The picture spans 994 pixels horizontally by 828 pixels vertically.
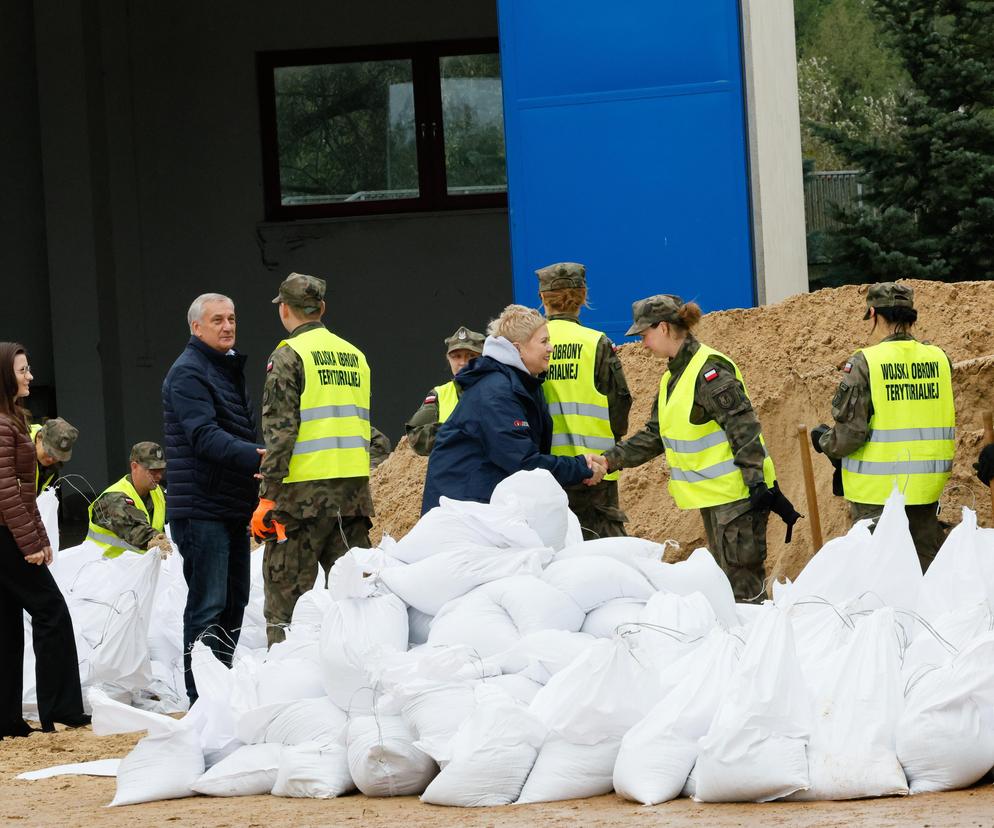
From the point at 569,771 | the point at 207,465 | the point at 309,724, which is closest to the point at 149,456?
the point at 207,465

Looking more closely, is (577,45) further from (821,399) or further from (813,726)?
(813,726)

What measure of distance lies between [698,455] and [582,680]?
2393 millimetres

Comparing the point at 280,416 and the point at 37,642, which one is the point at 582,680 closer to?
the point at 280,416

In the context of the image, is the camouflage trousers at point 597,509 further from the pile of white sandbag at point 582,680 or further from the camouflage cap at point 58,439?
the camouflage cap at point 58,439

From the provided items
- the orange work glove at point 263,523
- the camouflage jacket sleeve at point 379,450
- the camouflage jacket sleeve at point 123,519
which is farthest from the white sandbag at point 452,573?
the camouflage jacket sleeve at point 379,450

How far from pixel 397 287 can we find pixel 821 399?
8385mm

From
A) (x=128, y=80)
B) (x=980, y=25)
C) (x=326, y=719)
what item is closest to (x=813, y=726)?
(x=326, y=719)

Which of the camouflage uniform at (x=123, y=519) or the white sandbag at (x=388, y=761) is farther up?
the camouflage uniform at (x=123, y=519)

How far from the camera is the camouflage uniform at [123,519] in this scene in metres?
8.16

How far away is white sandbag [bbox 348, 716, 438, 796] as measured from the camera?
14.8 ft

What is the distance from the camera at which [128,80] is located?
664 inches

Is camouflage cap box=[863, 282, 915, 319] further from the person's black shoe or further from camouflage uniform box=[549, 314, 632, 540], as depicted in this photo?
the person's black shoe

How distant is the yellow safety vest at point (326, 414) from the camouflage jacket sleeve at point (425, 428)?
4.48 feet

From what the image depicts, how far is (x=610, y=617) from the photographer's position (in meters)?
4.99
